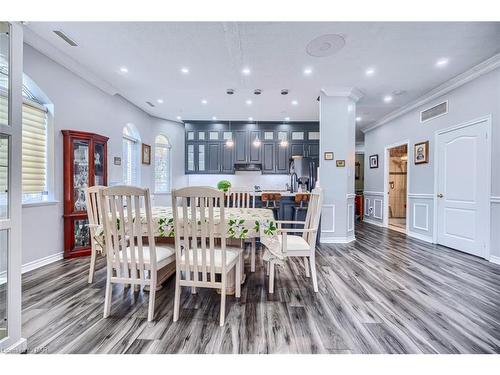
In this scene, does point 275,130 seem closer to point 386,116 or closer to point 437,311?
point 386,116

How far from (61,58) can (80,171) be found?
5.04 ft

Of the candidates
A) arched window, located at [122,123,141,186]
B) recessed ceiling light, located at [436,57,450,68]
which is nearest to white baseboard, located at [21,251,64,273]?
arched window, located at [122,123,141,186]

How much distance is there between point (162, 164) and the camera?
20.4 feet

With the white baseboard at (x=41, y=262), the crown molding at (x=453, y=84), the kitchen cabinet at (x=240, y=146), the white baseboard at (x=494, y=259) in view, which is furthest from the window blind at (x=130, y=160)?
the white baseboard at (x=494, y=259)

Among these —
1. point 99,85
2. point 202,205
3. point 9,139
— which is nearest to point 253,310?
point 202,205

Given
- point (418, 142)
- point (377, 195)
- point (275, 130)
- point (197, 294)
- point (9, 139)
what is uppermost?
point (275, 130)

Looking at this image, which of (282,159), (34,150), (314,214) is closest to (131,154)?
(34,150)

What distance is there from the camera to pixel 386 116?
18.6 ft

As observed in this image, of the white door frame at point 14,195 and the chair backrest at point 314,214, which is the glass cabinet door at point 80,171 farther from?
the chair backrest at point 314,214

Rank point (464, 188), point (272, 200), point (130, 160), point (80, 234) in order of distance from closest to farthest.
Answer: point (80, 234)
point (464, 188)
point (272, 200)
point (130, 160)

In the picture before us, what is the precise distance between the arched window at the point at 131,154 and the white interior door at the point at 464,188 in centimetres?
624

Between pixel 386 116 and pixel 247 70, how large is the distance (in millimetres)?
4107

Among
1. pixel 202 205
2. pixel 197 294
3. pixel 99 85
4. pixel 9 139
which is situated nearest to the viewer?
pixel 9 139

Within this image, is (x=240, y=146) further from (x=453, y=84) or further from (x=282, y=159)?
(x=453, y=84)
